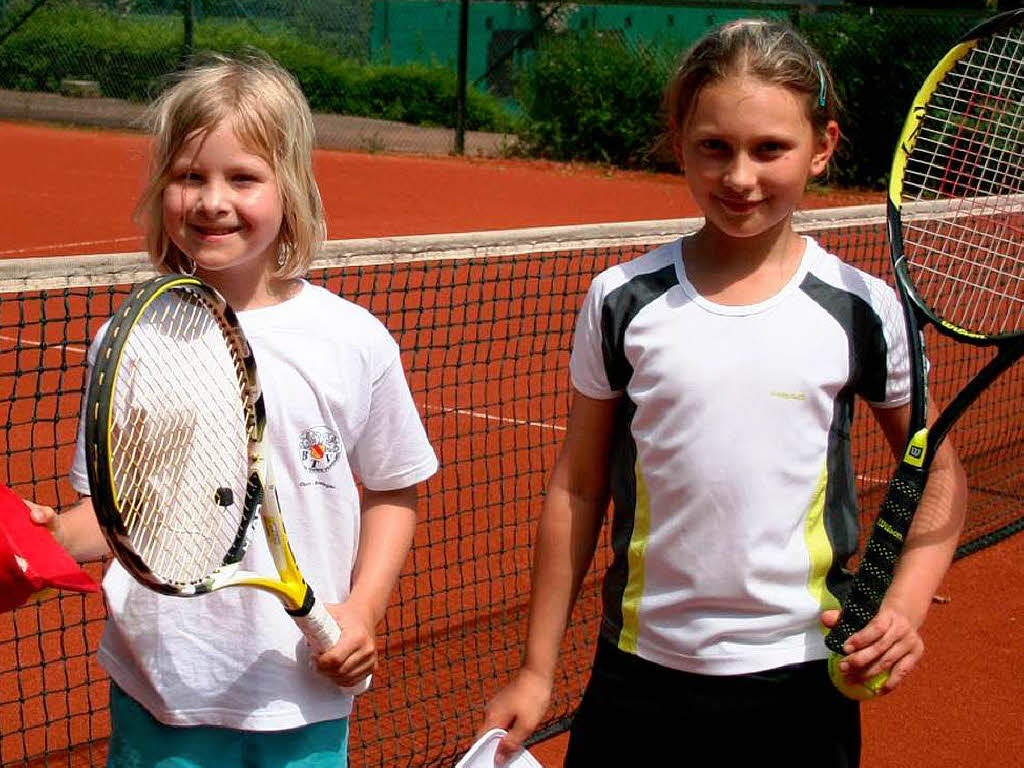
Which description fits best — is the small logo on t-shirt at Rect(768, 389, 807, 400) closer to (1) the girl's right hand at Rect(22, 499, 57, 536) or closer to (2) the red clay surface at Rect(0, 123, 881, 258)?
(1) the girl's right hand at Rect(22, 499, 57, 536)

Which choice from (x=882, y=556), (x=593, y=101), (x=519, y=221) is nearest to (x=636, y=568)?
(x=882, y=556)

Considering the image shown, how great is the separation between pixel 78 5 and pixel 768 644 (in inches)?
853

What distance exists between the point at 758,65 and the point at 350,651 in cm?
94

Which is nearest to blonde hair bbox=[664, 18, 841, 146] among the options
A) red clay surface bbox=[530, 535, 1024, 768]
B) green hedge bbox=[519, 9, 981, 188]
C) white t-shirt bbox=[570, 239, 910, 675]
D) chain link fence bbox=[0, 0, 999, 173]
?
white t-shirt bbox=[570, 239, 910, 675]

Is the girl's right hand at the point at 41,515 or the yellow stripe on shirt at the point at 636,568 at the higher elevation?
the girl's right hand at the point at 41,515

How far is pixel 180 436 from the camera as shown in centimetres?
178

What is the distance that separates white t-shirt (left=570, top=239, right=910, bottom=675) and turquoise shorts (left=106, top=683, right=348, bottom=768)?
46 centimetres

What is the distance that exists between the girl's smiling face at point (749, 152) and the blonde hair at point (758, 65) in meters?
0.01

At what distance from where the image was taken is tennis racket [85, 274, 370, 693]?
5.47 ft

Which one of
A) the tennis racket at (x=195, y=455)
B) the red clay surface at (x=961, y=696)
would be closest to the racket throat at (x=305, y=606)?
the tennis racket at (x=195, y=455)

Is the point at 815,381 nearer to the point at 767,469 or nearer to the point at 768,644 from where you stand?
the point at 767,469

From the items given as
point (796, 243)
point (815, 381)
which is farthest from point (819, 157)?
point (815, 381)

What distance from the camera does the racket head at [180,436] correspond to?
1614 millimetres

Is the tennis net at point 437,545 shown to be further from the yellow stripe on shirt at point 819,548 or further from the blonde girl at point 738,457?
the yellow stripe on shirt at point 819,548
